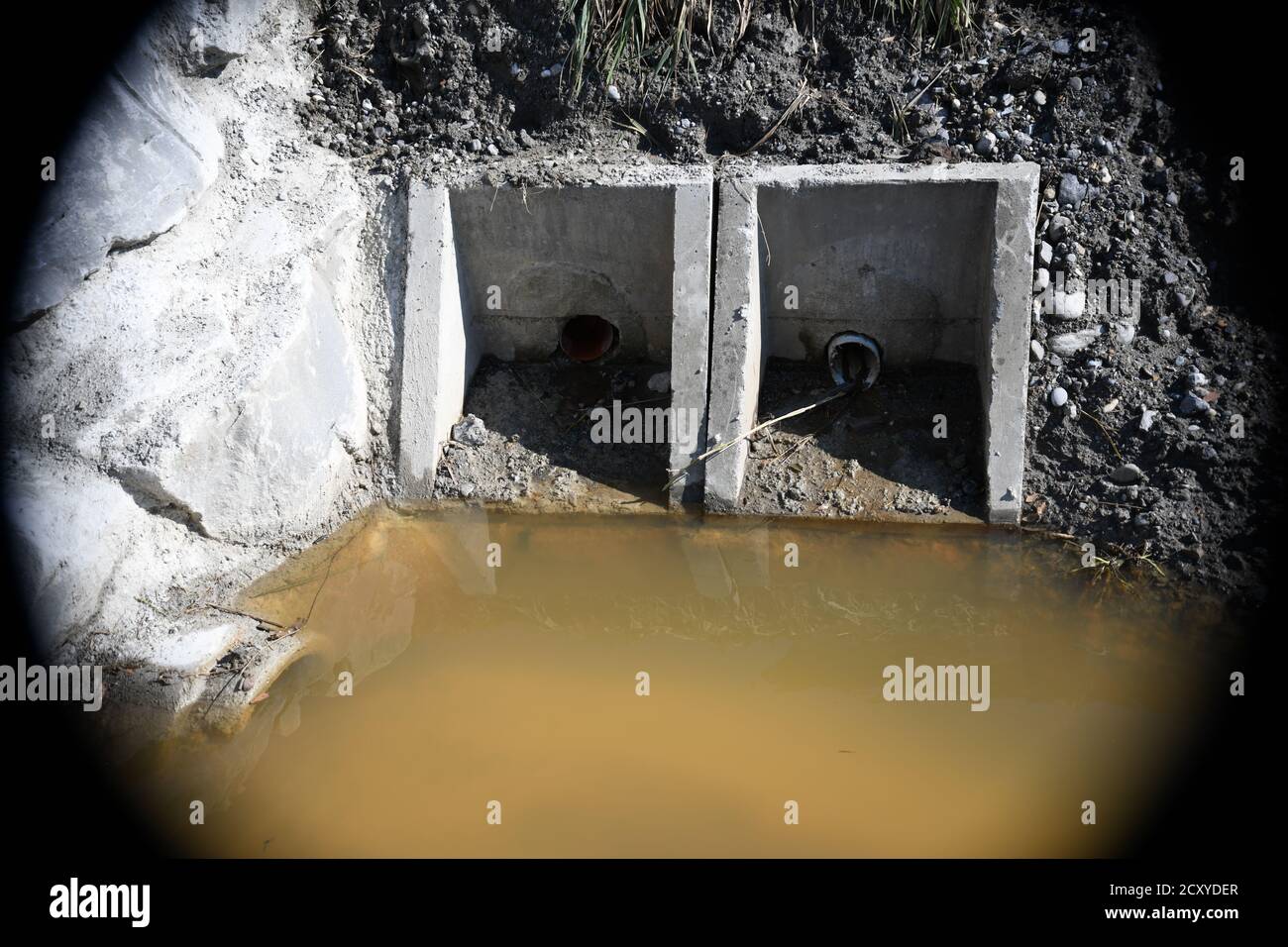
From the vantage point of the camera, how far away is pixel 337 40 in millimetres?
6875

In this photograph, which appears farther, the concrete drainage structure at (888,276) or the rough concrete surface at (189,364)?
the concrete drainage structure at (888,276)

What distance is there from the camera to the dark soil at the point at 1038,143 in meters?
5.75

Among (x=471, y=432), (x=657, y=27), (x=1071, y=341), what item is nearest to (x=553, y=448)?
(x=471, y=432)

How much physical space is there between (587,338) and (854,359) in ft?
5.55

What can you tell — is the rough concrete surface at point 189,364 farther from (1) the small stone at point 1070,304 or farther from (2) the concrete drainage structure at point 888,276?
(1) the small stone at point 1070,304

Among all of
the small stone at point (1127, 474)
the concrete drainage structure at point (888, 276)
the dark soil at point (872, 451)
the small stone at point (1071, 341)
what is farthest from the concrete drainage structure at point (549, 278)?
the small stone at point (1127, 474)

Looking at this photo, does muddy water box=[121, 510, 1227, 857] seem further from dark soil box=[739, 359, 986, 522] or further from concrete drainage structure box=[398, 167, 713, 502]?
concrete drainage structure box=[398, 167, 713, 502]

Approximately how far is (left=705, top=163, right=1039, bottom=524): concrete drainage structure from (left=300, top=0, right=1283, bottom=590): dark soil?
7.5 inches

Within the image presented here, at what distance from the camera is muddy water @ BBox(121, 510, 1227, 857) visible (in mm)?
4641

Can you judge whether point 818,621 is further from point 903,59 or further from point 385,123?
point 385,123

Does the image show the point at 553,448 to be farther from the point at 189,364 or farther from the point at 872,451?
the point at 189,364

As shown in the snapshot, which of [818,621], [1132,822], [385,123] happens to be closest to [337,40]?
[385,123]

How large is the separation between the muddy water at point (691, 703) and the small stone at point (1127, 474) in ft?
1.72

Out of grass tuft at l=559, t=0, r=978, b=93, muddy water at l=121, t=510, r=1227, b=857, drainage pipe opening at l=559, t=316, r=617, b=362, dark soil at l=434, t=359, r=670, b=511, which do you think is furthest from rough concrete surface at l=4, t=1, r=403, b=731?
grass tuft at l=559, t=0, r=978, b=93
